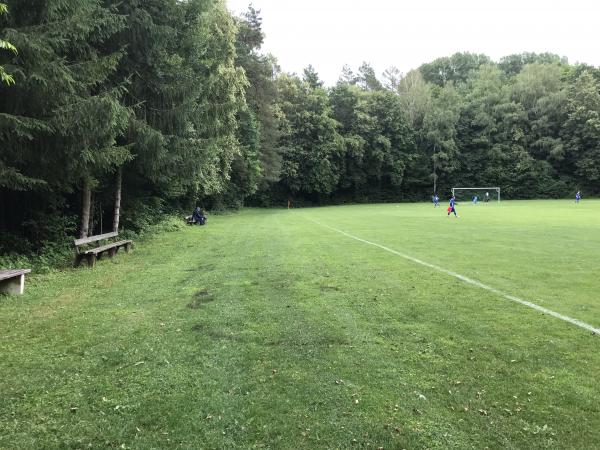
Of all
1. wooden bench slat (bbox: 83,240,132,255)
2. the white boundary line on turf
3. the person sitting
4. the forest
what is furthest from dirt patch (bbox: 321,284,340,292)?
the person sitting

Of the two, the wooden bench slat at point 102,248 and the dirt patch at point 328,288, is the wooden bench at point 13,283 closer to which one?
the wooden bench slat at point 102,248

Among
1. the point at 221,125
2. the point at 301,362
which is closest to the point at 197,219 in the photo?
the point at 221,125

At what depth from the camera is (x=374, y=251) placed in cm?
1271

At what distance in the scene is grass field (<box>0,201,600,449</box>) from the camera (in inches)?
131

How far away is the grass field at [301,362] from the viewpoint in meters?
3.32

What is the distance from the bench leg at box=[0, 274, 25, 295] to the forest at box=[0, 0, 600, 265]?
6.53 ft

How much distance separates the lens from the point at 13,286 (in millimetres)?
7660

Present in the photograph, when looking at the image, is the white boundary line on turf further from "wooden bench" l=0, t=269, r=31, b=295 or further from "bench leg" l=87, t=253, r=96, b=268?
"wooden bench" l=0, t=269, r=31, b=295

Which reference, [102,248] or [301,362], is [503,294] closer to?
[301,362]

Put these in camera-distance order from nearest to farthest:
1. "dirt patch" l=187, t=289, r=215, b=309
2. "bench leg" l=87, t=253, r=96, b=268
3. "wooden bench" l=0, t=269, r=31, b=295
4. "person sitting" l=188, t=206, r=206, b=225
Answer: "dirt patch" l=187, t=289, r=215, b=309, "wooden bench" l=0, t=269, r=31, b=295, "bench leg" l=87, t=253, r=96, b=268, "person sitting" l=188, t=206, r=206, b=225

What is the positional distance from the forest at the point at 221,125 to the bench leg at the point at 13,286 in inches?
78.4

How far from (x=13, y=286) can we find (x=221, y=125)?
1309 cm

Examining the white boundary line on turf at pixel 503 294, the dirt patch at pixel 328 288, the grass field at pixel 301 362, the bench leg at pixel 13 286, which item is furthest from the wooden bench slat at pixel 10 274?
the white boundary line on turf at pixel 503 294

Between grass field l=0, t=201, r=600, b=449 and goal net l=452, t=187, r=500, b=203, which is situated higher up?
goal net l=452, t=187, r=500, b=203
